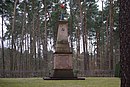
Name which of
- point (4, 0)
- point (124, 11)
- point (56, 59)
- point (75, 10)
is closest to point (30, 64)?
point (75, 10)

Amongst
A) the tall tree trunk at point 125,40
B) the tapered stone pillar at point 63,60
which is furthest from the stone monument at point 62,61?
the tall tree trunk at point 125,40

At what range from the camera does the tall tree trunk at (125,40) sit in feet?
15.5

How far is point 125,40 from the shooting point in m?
4.75

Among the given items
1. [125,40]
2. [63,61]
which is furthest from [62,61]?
[125,40]

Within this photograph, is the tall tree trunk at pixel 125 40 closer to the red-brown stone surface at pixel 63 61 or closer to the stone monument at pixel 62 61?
the stone monument at pixel 62 61

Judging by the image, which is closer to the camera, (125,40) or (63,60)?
(125,40)

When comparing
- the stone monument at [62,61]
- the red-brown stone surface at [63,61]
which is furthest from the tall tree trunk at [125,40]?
the red-brown stone surface at [63,61]

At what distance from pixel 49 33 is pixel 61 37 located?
91.2 ft

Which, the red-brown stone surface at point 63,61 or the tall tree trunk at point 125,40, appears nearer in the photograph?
the tall tree trunk at point 125,40

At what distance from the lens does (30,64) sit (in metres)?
44.1

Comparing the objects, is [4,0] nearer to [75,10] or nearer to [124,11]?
[124,11]

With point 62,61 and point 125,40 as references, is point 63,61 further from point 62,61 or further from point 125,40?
point 125,40

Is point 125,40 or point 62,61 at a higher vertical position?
point 125,40

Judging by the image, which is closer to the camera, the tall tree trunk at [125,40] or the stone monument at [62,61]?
the tall tree trunk at [125,40]
